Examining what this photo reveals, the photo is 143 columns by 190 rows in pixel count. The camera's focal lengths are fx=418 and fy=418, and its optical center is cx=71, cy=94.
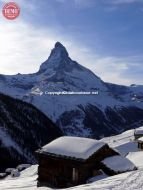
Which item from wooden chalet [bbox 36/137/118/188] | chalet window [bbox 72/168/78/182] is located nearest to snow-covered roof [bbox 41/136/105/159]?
wooden chalet [bbox 36/137/118/188]

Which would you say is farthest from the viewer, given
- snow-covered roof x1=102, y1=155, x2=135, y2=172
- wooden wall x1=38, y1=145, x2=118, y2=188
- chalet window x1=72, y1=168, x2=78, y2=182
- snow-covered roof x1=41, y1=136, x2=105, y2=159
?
chalet window x1=72, y1=168, x2=78, y2=182

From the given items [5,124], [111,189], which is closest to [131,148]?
[111,189]

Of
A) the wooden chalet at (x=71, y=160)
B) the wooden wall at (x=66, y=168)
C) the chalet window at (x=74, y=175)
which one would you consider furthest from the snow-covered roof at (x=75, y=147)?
the chalet window at (x=74, y=175)

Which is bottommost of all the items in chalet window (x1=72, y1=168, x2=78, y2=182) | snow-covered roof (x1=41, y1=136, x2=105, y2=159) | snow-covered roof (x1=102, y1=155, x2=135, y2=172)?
chalet window (x1=72, y1=168, x2=78, y2=182)

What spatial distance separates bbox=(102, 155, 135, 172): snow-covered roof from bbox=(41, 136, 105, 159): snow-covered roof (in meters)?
1.86

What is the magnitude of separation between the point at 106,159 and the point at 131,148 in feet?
147

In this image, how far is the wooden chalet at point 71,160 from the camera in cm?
4534

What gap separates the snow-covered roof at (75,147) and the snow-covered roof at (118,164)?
1.86 m

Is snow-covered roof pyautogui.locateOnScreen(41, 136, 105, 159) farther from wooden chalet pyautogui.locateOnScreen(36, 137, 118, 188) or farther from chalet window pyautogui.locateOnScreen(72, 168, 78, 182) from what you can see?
chalet window pyautogui.locateOnScreen(72, 168, 78, 182)

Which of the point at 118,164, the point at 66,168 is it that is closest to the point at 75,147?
the point at 66,168

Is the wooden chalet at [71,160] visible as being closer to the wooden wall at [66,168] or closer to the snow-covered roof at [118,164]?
the wooden wall at [66,168]

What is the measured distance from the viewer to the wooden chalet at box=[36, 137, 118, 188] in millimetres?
45344

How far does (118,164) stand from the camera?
4569 cm

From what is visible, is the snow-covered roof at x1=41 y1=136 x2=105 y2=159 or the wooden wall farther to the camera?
the wooden wall
